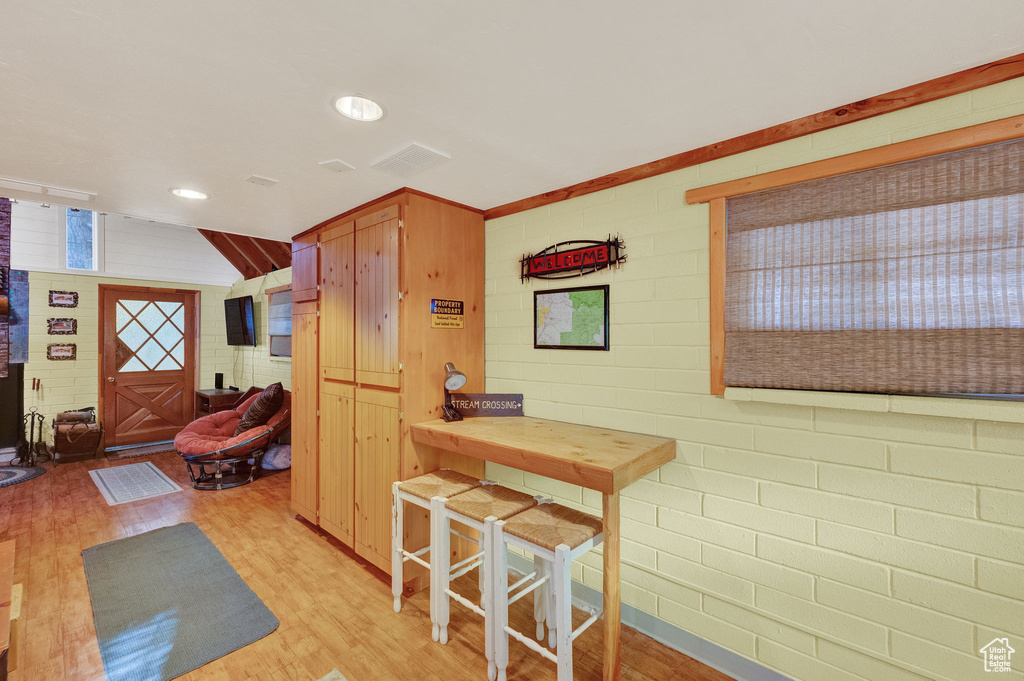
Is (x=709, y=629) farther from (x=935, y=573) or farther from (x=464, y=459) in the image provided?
(x=464, y=459)

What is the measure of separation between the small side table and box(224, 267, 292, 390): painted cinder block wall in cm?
34

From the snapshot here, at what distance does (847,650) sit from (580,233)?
2.33 m

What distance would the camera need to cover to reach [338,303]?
3.34 metres

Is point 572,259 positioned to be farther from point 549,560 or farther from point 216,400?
point 216,400

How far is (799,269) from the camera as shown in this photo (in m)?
1.92

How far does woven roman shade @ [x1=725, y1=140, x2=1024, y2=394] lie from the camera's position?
5.04ft

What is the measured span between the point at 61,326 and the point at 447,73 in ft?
23.0

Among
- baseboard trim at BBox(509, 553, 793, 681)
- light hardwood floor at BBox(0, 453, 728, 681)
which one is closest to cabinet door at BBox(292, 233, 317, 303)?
light hardwood floor at BBox(0, 453, 728, 681)

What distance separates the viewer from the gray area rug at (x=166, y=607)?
215cm

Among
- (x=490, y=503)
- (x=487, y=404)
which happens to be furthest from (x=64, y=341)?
(x=490, y=503)

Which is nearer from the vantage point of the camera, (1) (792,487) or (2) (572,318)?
(1) (792,487)

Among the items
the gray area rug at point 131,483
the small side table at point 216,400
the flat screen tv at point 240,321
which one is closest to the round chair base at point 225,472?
the gray area rug at point 131,483

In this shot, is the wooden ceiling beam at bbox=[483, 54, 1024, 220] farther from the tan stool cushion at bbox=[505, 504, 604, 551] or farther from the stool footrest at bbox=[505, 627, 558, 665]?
the stool footrest at bbox=[505, 627, 558, 665]

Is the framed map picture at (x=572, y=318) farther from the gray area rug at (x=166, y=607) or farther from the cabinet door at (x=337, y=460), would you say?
the gray area rug at (x=166, y=607)
